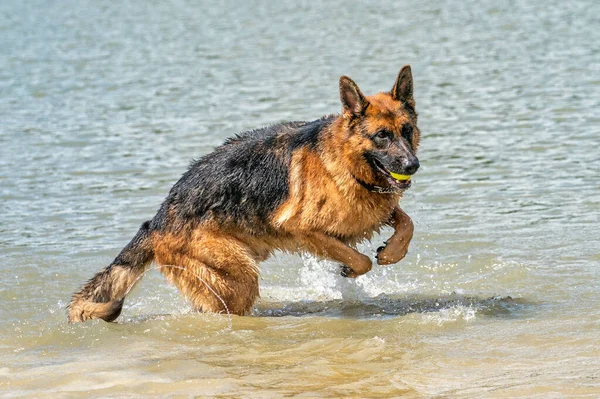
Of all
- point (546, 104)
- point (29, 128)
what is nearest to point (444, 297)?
point (546, 104)

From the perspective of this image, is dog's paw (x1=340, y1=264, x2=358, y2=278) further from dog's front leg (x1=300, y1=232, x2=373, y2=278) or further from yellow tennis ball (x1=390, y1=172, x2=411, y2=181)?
yellow tennis ball (x1=390, y1=172, x2=411, y2=181)

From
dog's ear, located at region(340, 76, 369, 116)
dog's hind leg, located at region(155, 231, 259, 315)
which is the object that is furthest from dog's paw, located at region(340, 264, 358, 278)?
Result: dog's ear, located at region(340, 76, 369, 116)

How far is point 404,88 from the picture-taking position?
25.5ft

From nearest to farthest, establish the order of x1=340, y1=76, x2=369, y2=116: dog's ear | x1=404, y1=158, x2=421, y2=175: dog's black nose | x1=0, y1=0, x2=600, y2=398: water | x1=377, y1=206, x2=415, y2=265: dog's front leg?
x1=0, y1=0, x2=600, y2=398: water → x1=404, y1=158, x2=421, y2=175: dog's black nose → x1=340, y1=76, x2=369, y2=116: dog's ear → x1=377, y1=206, x2=415, y2=265: dog's front leg

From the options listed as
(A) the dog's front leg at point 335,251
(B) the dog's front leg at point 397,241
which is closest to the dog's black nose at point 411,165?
(B) the dog's front leg at point 397,241

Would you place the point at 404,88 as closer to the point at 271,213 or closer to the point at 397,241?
the point at 397,241

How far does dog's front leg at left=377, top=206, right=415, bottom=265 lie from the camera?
8023 millimetres

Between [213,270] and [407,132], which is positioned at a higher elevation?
[407,132]

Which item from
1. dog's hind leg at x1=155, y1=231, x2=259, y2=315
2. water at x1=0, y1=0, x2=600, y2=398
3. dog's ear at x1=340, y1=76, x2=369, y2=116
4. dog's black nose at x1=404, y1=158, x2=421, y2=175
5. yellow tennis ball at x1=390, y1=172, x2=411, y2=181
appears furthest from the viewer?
dog's hind leg at x1=155, y1=231, x2=259, y2=315

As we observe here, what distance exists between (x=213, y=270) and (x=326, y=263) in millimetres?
1322

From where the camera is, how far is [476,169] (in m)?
13.0

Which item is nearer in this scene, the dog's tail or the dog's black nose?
the dog's black nose

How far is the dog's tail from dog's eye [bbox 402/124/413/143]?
7.31ft

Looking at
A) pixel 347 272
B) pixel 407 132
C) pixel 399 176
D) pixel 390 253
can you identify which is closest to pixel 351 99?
pixel 407 132
